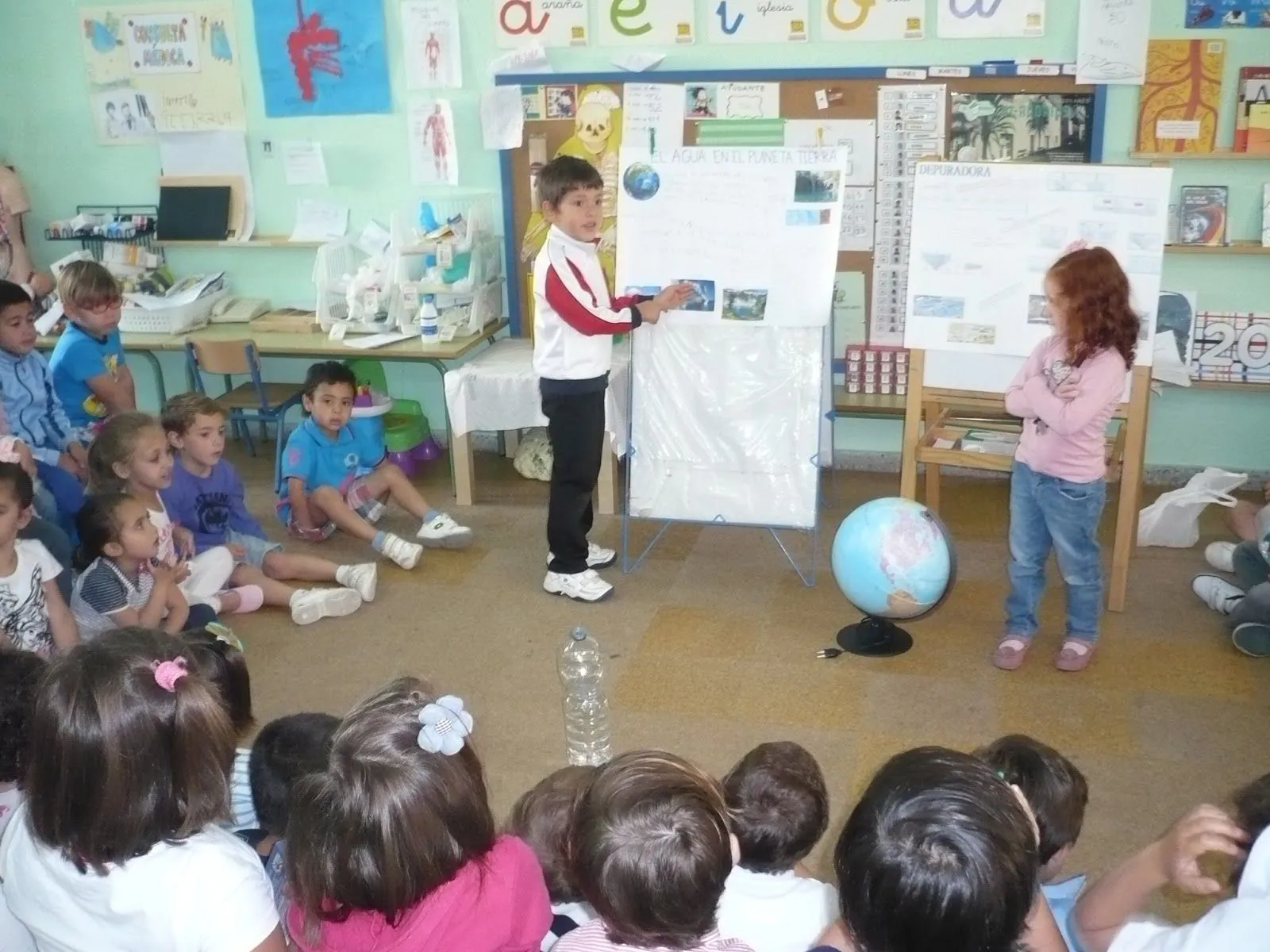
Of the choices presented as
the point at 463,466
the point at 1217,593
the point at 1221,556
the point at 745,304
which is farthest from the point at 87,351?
the point at 1221,556

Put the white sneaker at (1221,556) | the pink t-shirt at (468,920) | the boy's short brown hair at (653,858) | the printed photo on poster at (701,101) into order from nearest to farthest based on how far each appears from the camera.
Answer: the boy's short brown hair at (653,858) < the pink t-shirt at (468,920) < the white sneaker at (1221,556) < the printed photo on poster at (701,101)

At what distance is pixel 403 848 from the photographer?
55.1 inches

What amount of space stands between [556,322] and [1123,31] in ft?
7.82

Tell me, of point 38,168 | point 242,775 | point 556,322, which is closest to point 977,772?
point 242,775

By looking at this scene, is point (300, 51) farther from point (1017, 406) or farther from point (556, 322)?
point (1017, 406)

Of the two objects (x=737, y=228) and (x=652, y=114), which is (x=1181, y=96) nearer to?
(x=737, y=228)

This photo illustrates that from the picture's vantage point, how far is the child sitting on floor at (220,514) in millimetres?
3707

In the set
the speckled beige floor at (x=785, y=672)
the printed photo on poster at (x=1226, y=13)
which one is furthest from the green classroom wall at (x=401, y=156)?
the speckled beige floor at (x=785, y=672)

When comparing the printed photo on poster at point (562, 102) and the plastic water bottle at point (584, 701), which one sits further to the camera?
the printed photo on poster at point (562, 102)

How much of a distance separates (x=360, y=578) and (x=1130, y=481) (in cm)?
249

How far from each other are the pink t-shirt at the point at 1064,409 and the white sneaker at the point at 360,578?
2.12 metres

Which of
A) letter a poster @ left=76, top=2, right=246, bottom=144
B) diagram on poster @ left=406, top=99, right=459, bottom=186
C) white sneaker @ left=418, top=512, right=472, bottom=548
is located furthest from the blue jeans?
letter a poster @ left=76, top=2, right=246, bottom=144

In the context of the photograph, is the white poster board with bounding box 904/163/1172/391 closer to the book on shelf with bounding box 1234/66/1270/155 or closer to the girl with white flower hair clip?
the book on shelf with bounding box 1234/66/1270/155

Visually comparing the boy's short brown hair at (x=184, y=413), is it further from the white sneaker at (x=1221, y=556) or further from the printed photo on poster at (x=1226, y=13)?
the printed photo on poster at (x=1226, y=13)
